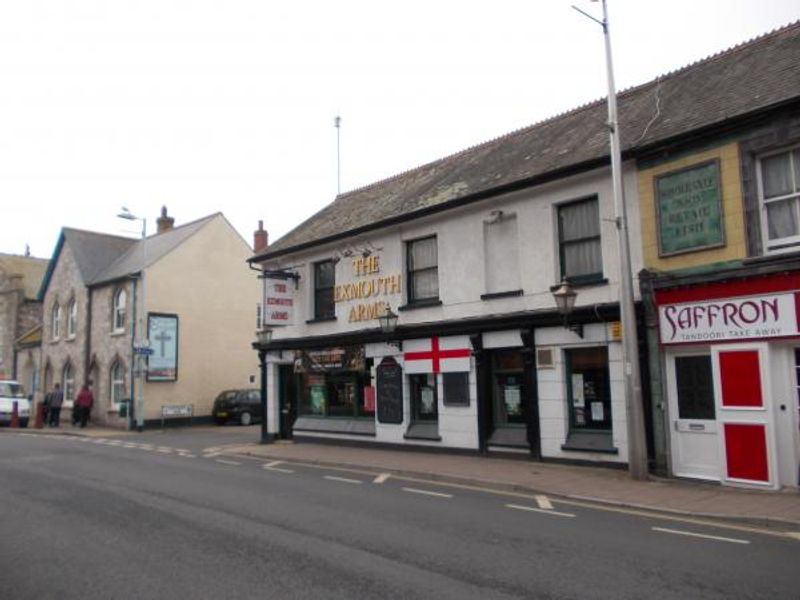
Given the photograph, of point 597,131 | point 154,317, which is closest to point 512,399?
point 597,131

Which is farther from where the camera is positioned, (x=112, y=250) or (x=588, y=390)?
(x=112, y=250)

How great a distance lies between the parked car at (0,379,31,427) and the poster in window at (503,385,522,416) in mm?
23979

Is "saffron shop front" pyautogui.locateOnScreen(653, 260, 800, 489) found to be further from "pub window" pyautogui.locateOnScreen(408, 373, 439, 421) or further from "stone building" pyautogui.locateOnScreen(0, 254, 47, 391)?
"stone building" pyautogui.locateOnScreen(0, 254, 47, 391)

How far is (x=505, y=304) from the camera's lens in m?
15.2

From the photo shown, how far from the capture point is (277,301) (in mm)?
20484

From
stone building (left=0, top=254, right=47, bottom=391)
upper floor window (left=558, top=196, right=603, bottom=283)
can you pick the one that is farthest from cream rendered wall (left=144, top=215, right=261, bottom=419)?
upper floor window (left=558, top=196, right=603, bottom=283)

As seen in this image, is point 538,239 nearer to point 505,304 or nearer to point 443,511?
point 505,304

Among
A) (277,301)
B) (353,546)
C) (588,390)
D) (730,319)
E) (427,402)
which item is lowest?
(353,546)

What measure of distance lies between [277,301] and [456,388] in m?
6.94

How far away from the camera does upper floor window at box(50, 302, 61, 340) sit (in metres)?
34.8

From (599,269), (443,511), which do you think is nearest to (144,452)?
(443,511)

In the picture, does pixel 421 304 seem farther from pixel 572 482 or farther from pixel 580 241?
pixel 572 482

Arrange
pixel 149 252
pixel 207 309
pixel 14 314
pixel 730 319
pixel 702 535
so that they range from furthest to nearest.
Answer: pixel 14 314, pixel 149 252, pixel 207 309, pixel 730 319, pixel 702 535

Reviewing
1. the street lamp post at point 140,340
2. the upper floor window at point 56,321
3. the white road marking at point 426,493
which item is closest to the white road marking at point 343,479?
the white road marking at point 426,493
